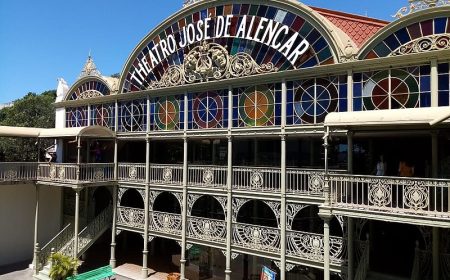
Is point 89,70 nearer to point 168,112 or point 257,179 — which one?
point 168,112

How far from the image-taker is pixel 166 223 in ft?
63.0

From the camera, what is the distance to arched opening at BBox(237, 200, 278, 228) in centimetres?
1830

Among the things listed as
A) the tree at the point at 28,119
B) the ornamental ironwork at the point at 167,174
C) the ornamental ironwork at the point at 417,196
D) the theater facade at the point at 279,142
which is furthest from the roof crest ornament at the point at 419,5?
the tree at the point at 28,119

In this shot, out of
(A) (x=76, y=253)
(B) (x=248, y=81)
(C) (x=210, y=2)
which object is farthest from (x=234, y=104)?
(A) (x=76, y=253)

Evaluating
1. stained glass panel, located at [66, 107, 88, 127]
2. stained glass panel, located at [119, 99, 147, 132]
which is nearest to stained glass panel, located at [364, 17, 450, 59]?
stained glass panel, located at [119, 99, 147, 132]

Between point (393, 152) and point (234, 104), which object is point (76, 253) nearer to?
point (234, 104)

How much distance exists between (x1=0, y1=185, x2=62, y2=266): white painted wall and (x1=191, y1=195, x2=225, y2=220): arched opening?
999cm

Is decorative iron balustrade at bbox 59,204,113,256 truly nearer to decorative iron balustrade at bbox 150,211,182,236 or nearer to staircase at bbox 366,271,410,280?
decorative iron balustrade at bbox 150,211,182,236

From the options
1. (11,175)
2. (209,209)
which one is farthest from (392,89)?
(11,175)

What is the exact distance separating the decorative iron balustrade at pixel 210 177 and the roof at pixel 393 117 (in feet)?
22.1

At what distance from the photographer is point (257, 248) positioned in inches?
629

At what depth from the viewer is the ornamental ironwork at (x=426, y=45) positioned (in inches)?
484

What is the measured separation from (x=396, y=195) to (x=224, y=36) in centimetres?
1009

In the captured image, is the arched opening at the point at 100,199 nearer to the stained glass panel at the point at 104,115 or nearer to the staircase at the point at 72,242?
the staircase at the point at 72,242
